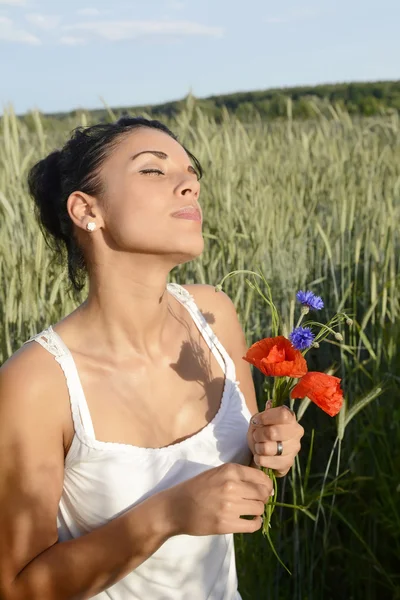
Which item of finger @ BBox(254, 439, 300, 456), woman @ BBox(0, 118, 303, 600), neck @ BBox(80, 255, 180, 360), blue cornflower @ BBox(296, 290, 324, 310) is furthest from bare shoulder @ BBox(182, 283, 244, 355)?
blue cornflower @ BBox(296, 290, 324, 310)

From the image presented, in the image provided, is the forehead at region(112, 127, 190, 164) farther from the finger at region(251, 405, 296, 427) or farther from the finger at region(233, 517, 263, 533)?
the finger at region(233, 517, 263, 533)

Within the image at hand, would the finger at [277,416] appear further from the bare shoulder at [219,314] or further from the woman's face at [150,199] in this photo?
the bare shoulder at [219,314]

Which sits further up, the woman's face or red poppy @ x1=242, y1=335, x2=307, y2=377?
the woman's face

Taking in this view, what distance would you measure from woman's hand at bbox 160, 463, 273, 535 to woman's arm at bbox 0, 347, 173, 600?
0.04m

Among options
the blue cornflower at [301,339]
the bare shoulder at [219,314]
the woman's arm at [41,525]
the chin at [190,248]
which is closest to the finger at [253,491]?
the woman's arm at [41,525]

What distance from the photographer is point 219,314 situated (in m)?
1.50

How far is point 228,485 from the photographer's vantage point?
39.9 inches

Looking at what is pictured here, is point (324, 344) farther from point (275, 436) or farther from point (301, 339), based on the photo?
point (301, 339)

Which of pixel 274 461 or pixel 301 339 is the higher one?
pixel 301 339

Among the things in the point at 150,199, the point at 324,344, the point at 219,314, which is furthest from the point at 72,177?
the point at 324,344

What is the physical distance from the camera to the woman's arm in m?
1.08

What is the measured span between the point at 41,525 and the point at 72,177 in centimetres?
57

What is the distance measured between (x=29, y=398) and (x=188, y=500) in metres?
0.27

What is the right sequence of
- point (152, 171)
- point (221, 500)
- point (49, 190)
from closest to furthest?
point (221, 500) → point (152, 171) → point (49, 190)
